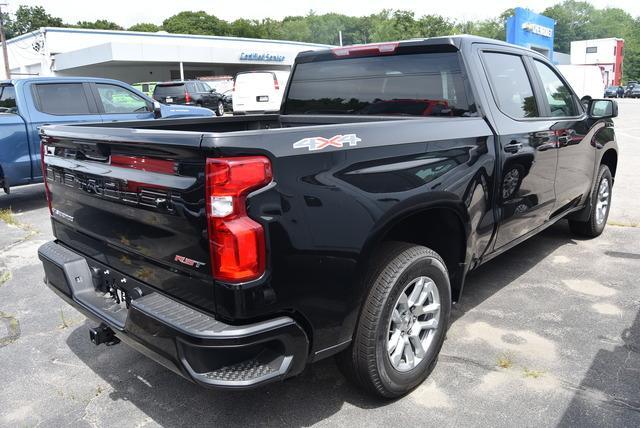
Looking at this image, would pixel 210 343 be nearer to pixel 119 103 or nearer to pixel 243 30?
pixel 119 103

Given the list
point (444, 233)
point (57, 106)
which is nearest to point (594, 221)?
point (444, 233)

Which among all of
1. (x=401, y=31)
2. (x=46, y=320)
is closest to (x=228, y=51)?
(x=46, y=320)

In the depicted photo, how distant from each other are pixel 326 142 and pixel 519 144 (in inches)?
71.8

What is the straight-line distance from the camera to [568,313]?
385cm

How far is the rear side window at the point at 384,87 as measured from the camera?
3.41 meters

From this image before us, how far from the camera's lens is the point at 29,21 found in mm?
84750

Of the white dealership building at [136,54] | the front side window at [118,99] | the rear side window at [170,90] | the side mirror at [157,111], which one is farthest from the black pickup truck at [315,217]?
the white dealership building at [136,54]

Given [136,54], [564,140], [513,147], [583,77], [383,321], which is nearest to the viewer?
[383,321]

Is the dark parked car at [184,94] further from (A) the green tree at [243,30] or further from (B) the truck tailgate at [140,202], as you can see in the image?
(A) the green tree at [243,30]

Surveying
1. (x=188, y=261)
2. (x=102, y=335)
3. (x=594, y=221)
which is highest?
(x=188, y=261)

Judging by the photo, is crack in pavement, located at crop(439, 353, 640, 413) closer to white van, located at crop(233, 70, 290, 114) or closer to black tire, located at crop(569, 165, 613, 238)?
black tire, located at crop(569, 165, 613, 238)

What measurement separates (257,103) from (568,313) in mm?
15775

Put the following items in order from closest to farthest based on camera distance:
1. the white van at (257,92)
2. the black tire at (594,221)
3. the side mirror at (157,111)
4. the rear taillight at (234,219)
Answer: the rear taillight at (234,219), the black tire at (594,221), the side mirror at (157,111), the white van at (257,92)

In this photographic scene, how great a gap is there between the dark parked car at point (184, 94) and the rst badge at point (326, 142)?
19.5 metres
